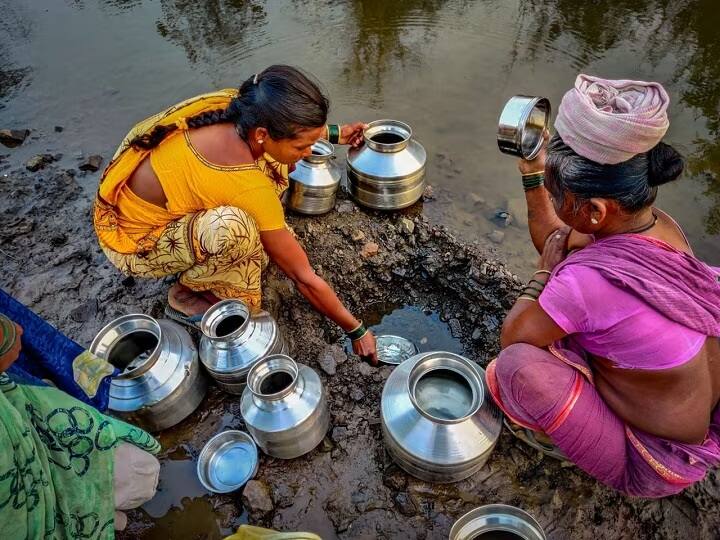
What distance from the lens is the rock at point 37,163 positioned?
Answer: 4.18 metres

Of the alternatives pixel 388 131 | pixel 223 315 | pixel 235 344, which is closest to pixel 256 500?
pixel 235 344

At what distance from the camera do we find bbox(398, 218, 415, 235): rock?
3.42 metres

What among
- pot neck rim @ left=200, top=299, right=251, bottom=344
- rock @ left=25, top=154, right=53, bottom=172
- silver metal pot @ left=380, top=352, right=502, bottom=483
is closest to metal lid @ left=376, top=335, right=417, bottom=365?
silver metal pot @ left=380, top=352, right=502, bottom=483

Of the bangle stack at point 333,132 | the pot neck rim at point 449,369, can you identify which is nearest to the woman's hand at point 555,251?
the pot neck rim at point 449,369

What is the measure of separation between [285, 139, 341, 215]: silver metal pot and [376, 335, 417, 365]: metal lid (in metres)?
1.06

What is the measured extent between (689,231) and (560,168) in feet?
8.54

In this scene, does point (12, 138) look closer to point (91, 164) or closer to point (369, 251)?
point (91, 164)

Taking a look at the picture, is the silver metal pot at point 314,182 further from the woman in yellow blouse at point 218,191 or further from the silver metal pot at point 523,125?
the silver metal pot at point 523,125

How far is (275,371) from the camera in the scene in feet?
7.25

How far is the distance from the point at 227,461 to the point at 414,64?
466 centimetres

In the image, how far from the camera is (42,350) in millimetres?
1787

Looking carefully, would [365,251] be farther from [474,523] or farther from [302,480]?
[474,523]

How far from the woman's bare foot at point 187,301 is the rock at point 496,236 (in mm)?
2053

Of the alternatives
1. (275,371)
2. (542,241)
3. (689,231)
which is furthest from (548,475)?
(689,231)
